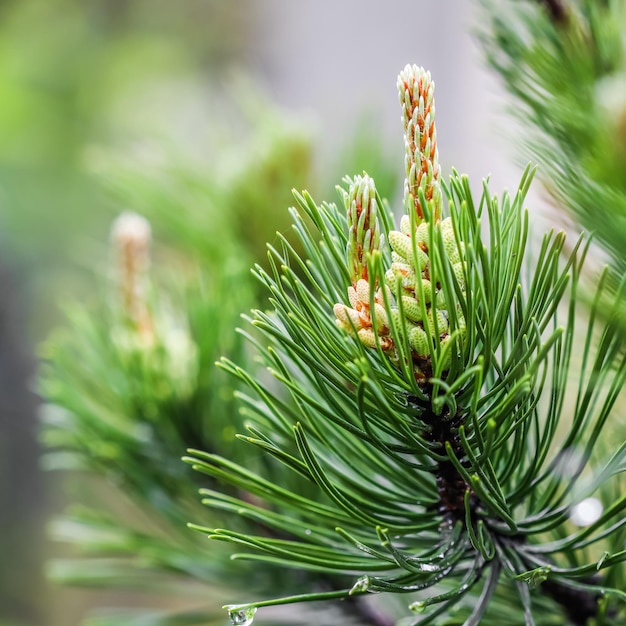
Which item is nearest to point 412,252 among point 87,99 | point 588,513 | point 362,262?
point 362,262

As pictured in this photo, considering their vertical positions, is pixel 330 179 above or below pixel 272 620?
above

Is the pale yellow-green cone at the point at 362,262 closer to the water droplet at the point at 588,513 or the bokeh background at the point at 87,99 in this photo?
the water droplet at the point at 588,513

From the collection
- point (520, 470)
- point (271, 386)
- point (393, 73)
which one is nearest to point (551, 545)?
point (520, 470)

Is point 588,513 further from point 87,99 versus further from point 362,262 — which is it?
point 87,99

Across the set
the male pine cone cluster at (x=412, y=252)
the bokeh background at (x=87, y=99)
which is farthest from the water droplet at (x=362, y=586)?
the bokeh background at (x=87, y=99)

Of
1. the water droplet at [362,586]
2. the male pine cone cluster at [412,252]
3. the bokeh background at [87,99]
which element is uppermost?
the bokeh background at [87,99]

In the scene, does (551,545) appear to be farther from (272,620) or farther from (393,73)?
(393,73)

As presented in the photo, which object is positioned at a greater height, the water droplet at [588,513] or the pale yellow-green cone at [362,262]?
the pale yellow-green cone at [362,262]
